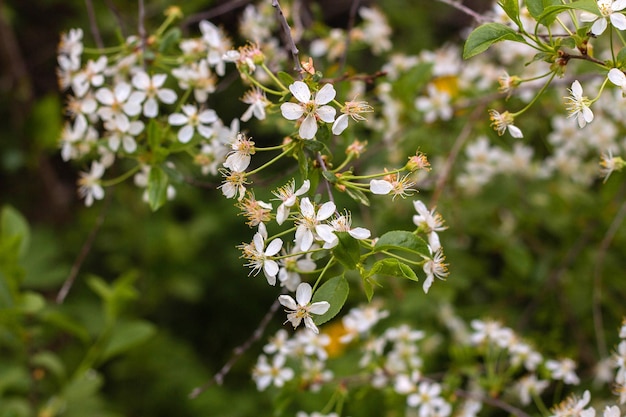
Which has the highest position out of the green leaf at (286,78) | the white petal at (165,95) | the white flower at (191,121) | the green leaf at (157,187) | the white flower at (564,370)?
the green leaf at (286,78)

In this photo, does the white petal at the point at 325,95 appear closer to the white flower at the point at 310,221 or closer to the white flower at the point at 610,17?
the white flower at the point at 310,221

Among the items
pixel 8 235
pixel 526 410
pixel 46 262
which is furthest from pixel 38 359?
pixel 526 410

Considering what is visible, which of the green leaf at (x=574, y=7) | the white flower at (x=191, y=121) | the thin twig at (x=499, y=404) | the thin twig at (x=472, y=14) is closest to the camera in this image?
the green leaf at (x=574, y=7)

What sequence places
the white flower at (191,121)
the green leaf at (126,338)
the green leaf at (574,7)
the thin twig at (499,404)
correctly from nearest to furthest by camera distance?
the green leaf at (574,7), the white flower at (191,121), the thin twig at (499,404), the green leaf at (126,338)

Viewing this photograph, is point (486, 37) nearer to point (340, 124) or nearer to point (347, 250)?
point (340, 124)

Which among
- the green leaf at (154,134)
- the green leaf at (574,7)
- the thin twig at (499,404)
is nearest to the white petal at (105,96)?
the green leaf at (154,134)

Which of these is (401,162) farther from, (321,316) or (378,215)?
(321,316)

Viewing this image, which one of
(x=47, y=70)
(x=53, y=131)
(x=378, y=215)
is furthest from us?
(x=47, y=70)
